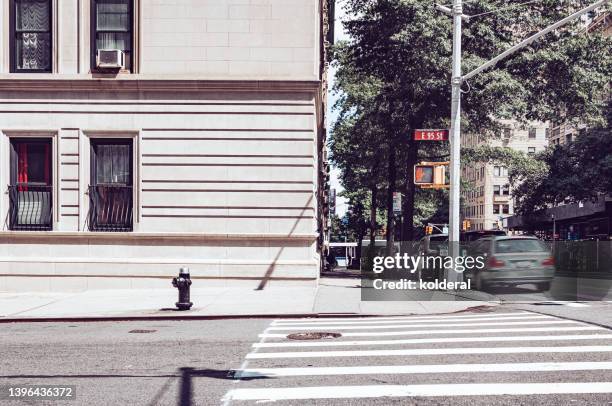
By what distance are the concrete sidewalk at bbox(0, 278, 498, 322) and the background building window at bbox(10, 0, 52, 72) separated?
23.2 feet

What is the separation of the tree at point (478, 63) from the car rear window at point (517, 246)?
9.42 m

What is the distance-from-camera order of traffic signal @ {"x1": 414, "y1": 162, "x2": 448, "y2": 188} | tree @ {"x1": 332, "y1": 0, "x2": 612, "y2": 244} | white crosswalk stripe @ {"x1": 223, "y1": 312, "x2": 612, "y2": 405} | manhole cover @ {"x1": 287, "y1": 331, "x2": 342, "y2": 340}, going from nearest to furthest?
white crosswalk stripe @ {"x1": 223, "y1": 312, "x2": 612, "y2": 405}
manhole cover @ {"x1": 287, "y1": 331, "x2": 342, "y2": 340}
traffic signal @ {"x1": 414, "y1": 162, "x2": 448, "y2": 188}
tree @ {"x1": 332, "y1": 0, "x2": 612, "y2": 244}

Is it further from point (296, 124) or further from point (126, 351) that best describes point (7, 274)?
point (126, 351)

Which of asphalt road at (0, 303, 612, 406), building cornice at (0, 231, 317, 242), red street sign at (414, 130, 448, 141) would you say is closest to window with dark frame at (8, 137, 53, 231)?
building cornice at (0, 231, 317, 242)

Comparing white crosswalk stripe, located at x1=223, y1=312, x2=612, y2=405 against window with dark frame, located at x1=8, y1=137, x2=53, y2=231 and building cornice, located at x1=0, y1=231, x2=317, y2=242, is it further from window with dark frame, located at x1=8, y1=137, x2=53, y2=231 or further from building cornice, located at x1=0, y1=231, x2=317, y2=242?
window with dark frame, located at x1=8, y1=137, x2=53, y2=231

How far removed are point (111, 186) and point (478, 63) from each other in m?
15.2

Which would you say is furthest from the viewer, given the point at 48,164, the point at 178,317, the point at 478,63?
the point at 478,63

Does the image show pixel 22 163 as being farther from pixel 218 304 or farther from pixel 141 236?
pixel 218 304

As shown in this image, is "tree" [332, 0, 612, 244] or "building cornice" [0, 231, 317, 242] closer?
"building cornice" [0, 231, 317, 242]

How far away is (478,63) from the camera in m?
27.7

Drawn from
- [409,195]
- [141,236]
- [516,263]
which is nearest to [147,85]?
[141,236]

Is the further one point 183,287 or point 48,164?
point 48,164

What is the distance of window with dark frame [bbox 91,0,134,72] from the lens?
2139 cm

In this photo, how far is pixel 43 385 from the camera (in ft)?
25.1
